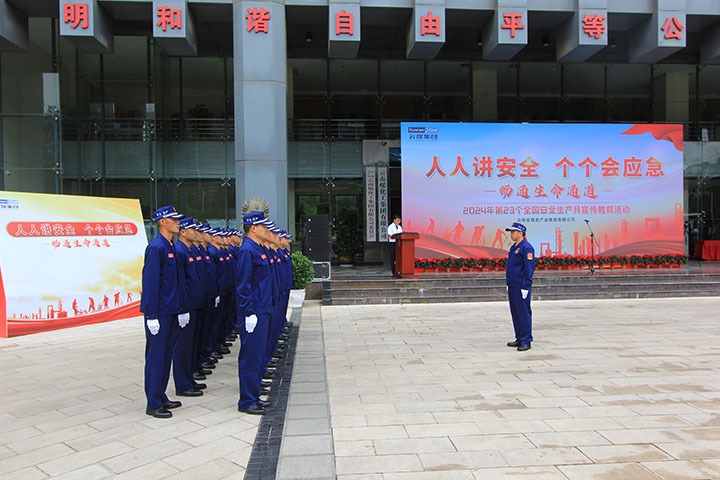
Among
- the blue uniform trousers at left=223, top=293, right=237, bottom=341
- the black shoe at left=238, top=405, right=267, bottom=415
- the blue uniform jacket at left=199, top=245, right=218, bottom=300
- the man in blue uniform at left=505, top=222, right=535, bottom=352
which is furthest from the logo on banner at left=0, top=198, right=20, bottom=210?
the man in blue uniform at left=505, top=222, right=535, bottom=352

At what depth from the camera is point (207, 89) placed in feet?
56.3

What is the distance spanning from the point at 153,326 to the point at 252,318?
0.82m

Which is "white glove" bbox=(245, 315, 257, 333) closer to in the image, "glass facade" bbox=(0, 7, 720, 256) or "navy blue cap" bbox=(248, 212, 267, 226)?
"navy blue cap" bbox=(248, 212, 267, 226)

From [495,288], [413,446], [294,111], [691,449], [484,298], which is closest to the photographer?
[691,449]

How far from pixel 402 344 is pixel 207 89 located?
13106 millimetres

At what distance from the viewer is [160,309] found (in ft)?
14.5

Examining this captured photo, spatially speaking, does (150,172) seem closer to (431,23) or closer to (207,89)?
(207,89)

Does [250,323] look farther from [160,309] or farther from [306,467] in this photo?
[306,467]

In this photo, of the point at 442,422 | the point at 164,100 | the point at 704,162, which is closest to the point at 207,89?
the point at 164,100

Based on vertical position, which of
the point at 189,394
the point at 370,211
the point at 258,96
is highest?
the point at 258,96

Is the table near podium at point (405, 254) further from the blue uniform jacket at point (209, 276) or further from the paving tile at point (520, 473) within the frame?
the paving tile at point (520, 473)

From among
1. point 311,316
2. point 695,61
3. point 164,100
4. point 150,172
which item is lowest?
point 311,316

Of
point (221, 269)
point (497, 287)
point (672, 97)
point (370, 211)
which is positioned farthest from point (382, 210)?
point (672, 97)

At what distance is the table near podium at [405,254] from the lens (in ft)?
41.2
